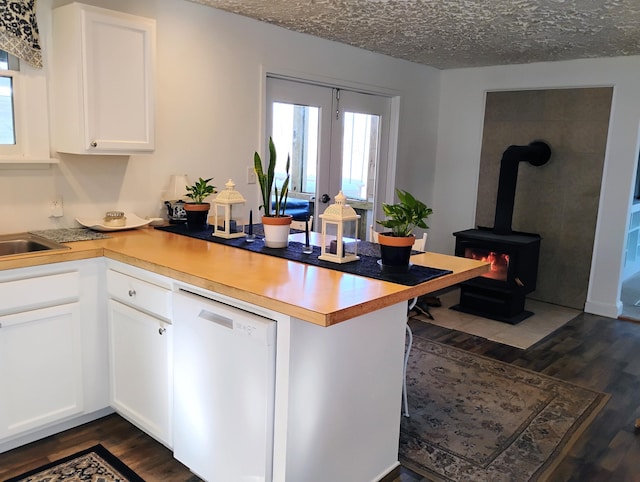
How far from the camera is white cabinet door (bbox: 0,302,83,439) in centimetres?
228

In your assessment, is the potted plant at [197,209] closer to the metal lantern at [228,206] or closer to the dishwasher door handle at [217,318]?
the metal lantern at [228,206]

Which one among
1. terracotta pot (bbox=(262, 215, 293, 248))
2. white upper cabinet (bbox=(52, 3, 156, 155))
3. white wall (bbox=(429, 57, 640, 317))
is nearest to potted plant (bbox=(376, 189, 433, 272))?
terracotta pot (bbox=(262, 215, 293, 248))

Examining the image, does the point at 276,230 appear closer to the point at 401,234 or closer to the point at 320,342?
the point at 401,234

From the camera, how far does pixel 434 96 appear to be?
18.0ft

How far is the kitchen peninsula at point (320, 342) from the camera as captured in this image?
176 cm

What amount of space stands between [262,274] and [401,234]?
2.01 feet

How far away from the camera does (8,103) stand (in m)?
2.70

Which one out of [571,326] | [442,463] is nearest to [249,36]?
[442,463]

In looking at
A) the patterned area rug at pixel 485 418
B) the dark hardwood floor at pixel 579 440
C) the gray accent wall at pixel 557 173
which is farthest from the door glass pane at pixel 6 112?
the gray accent wall at pixel 557 173

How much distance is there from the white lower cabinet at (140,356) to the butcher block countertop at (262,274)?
146 millimetres

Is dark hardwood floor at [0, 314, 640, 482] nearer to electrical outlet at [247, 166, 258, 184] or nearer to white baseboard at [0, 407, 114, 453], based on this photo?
white baseboard at [0, 407, 114, 453]

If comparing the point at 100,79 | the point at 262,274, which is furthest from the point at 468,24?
the point at 262,274

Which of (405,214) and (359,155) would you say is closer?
(405,214)

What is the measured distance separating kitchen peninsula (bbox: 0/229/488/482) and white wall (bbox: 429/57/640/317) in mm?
2880
